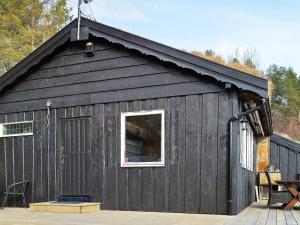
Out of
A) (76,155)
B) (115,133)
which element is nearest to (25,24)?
(76,155)

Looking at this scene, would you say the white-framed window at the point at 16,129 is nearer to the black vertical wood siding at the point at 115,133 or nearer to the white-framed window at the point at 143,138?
the black vertical wood siding at the point at 115,133

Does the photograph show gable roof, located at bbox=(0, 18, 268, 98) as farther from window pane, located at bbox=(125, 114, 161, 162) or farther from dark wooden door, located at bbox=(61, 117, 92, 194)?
dark wooden door, located at bbox=(61, 117, 92, 194)

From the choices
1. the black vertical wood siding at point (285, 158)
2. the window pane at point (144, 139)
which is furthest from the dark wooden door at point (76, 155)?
the black vertical wood siding at point (285, 158)

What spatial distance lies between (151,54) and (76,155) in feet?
8.84

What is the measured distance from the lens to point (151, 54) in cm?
873

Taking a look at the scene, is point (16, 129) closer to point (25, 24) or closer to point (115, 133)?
point (115, 133)

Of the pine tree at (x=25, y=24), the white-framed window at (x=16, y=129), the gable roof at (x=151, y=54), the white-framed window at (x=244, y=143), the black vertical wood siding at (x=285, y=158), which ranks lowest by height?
the black vertical wood siding at (x=285, y=158)

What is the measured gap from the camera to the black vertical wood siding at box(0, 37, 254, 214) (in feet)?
26.9

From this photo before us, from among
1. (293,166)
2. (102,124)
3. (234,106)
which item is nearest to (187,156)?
(234,106)

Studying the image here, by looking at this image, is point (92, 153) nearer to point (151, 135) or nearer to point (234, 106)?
point (151, 135)

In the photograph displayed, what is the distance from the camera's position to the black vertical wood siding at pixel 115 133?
323 inches

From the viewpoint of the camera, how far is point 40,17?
82.3 ft

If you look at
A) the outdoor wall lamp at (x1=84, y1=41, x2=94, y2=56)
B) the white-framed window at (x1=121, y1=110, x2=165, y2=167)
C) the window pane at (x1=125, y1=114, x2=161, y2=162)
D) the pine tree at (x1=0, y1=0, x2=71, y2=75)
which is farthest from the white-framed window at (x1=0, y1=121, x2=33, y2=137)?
the pine tree at (x1=0, y1=0, x2=71, y2=75)

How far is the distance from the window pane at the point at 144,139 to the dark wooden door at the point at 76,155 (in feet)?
3.27
